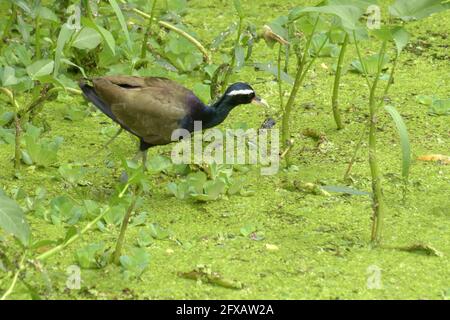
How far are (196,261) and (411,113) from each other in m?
1.74

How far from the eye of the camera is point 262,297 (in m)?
3.22

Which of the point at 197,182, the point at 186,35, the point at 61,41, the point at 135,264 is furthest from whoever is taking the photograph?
the point at 186,35

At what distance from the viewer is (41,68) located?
3.79 meters

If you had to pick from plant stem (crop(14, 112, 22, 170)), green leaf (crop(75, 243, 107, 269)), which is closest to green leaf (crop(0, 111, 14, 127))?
plant stem (crop(14, 112, 22, 170))

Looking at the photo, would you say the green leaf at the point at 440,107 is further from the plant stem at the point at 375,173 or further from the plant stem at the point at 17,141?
the plant stem at the point at 17,141

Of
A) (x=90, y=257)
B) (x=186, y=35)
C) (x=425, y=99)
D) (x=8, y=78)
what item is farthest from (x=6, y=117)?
(x=425, y=99)

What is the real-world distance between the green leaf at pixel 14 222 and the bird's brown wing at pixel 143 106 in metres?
1.03

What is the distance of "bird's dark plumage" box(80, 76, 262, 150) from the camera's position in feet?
13.2

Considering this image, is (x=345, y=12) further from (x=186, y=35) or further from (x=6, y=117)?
(x=186, y=35)

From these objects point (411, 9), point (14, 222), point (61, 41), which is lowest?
point (14, 222)

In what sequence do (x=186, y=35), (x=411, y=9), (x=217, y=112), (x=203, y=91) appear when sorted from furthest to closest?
1. (x=186, y=35)
2. (x=203, y=91)
3. (x=217, y=112)
4. (x=411, y=9)

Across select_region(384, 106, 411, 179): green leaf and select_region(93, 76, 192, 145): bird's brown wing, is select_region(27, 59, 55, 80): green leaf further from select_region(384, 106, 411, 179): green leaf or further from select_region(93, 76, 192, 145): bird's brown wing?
select_region(384, 106, 411, 179): green leaf

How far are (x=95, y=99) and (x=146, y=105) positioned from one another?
206mm
